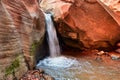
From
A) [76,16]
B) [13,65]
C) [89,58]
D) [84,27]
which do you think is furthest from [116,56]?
[13,65]

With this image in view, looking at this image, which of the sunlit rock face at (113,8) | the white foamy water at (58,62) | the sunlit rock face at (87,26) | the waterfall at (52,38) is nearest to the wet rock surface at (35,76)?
the white foamy water at (58,62)

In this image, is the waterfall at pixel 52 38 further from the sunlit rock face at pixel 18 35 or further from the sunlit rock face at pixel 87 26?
the sunlit rock face at pixel 18 35

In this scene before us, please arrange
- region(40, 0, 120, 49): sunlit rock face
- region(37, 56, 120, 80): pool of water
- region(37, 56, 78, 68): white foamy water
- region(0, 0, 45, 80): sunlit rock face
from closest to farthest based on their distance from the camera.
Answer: region(0, 0, 45, 80): sunlit rock face
region(37, 56, 120, 80): pool of water
region(37, 56, 78, 68): white foamy water
region(40, 0, 120, 49): sunlit rock face

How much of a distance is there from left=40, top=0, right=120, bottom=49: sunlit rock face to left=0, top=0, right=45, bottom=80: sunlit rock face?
156cm

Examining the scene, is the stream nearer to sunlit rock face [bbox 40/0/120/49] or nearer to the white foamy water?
the white foamy water

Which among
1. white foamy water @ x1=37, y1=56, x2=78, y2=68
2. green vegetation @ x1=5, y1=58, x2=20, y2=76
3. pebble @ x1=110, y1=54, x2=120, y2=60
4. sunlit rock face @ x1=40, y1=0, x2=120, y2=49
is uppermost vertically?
sunlit rock face @ x1=40, y1=0, x2=120, y2=49

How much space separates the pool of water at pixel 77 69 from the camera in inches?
241

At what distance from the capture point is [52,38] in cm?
887

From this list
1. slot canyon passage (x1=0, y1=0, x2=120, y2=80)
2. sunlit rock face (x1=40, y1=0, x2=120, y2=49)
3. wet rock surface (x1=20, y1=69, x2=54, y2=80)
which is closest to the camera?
slot canyon passage (x1=0, y1=0, x2=120, y2=80)

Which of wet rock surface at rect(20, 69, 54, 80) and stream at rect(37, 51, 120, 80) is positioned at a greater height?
wet rock surface at rect(20, 69, 54, 80)

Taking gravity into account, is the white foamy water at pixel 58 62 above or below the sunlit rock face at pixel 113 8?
below

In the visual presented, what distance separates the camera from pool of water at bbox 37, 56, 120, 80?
20.0 feet

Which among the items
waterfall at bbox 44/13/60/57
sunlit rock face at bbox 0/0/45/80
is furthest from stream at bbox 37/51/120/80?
sunlit rock face at bbox 0/0/45/80

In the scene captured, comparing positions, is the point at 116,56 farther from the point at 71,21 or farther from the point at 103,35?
the point at 71,21
